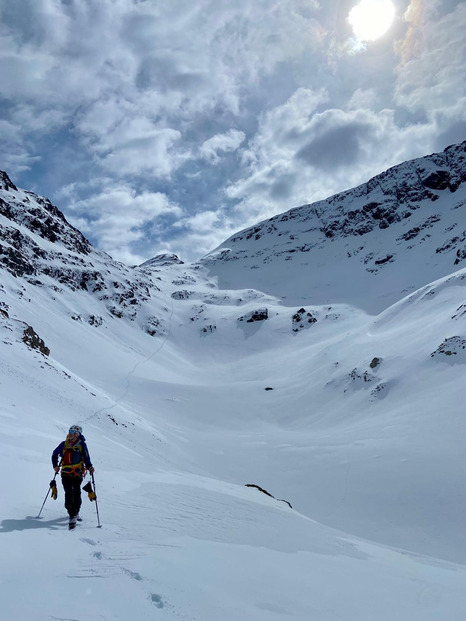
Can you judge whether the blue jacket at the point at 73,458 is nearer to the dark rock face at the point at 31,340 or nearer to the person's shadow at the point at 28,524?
the person's shadow at the point at 28,524

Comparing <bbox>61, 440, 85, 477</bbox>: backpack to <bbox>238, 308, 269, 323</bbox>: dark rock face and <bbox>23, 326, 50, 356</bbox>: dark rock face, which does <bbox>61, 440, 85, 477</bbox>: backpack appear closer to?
<bbox>23, 326, 50, 356</bbox>: dark rock face

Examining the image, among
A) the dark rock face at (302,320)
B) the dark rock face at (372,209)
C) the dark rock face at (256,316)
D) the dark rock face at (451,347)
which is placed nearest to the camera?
the dark rock face at (451,347)

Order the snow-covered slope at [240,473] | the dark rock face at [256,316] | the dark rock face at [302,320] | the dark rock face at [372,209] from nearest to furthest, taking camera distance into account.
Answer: the snow-covered slope at [240,473], the dark rock face at [302,320], the dark rock face at [256,316], the dark rock face at [372,209]

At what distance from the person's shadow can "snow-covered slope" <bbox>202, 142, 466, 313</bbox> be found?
89.6 m

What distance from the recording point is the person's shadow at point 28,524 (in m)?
6.71

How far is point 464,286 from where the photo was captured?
46.6m

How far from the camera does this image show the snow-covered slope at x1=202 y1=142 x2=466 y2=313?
109m

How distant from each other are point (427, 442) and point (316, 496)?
287 inches

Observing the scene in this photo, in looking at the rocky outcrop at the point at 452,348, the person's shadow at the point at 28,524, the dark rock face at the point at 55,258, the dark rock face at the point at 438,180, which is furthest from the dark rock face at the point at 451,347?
the dark rock face at the point at 438,180

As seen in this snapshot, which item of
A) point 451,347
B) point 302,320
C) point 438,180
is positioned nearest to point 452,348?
point 451,347

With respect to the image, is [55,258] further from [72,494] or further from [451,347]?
[72,494]

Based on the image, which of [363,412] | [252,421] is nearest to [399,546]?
[363,412]

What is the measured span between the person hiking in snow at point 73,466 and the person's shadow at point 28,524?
0.32 metres

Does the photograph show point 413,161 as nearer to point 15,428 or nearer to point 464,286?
point 464,286
